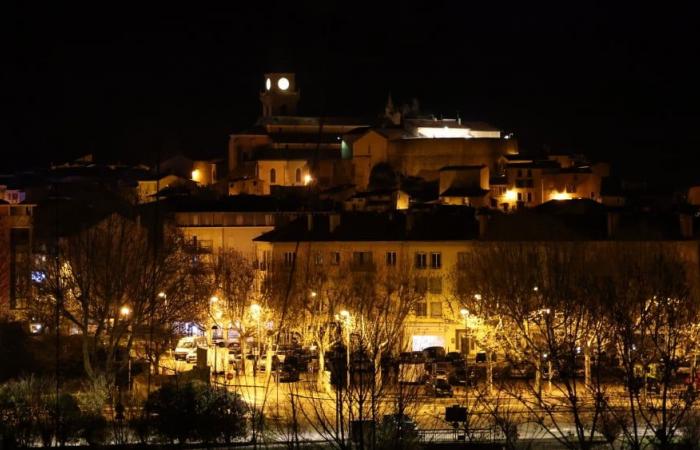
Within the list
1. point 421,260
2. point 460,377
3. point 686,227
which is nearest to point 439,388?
point 460,377

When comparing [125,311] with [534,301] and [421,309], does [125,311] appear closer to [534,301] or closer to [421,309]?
[421,309]

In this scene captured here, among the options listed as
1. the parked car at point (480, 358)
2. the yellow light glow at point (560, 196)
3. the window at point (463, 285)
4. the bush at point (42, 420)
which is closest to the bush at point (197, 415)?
the bush at point (42, 420)

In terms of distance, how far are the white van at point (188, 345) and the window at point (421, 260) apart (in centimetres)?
777

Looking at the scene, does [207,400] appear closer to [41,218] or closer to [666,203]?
[41,218]

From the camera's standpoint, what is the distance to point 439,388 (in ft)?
97.8

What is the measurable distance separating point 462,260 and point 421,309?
93.1 inches

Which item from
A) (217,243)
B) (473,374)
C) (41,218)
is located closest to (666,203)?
(217,243)

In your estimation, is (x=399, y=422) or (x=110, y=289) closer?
(x=399, y=422)

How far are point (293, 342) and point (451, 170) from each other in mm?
47651

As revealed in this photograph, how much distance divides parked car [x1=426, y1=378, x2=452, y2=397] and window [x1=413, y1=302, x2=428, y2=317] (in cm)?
1195

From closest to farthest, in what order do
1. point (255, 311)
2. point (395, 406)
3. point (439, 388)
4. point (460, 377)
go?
point (395, 406)
point (439, 388)
point (460, 377)
point (255, 311)

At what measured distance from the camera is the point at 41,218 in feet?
209

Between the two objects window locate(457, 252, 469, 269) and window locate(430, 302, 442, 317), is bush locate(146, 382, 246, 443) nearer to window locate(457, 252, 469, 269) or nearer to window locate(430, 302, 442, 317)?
window locate(430, 302, 442, 317)

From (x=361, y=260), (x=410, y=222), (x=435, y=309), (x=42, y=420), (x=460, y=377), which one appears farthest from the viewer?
(x=410, y=222)
